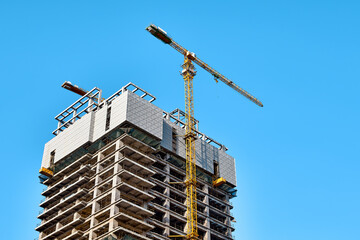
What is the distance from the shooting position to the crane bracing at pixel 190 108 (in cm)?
14338

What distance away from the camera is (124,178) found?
13162 cm

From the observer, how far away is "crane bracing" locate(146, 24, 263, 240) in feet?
470

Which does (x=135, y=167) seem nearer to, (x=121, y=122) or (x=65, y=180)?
(x=121, y=122)

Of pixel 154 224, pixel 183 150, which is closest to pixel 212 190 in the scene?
pixel 183 150

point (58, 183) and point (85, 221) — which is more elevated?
point (58, 183)

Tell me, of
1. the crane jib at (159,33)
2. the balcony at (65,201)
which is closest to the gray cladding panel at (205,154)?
the balcony at (65,201)

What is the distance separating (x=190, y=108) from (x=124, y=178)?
44902 millimetres

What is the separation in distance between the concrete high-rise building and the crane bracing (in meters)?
1.85

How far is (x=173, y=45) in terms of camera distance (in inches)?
7003

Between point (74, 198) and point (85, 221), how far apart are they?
10.3 m

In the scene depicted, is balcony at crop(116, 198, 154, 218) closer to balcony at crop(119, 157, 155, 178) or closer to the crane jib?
balcony at crop(119, 157, 155, 178)

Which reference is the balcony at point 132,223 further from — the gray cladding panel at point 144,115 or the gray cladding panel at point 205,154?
the gray cladding panel at point 205,154

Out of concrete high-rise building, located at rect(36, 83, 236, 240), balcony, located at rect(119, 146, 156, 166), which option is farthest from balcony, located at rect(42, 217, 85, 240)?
balcony, located at rect(119, 146, 156, 166)

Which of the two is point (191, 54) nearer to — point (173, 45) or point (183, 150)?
point (173, 45)
